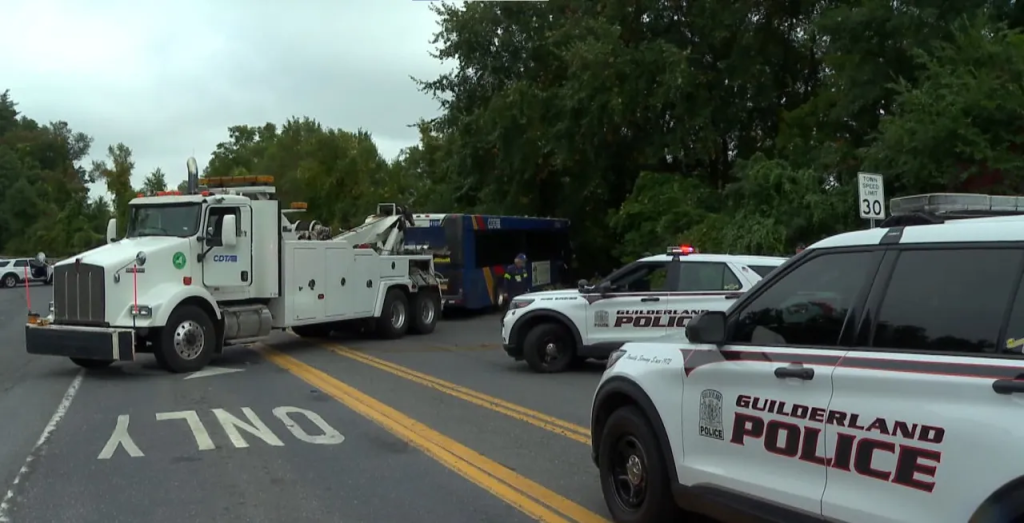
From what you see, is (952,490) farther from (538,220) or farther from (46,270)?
(46,270)

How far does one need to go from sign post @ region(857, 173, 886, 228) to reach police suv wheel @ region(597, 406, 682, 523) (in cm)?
794

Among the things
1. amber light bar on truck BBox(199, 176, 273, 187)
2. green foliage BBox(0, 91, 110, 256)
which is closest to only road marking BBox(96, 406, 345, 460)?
amber light bar on truck BBox(199, 176, 273, 187)

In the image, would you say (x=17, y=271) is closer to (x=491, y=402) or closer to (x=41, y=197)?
(x=41, y=197)

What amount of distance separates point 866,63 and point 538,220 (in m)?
11.2

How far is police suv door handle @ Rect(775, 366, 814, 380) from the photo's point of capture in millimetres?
4469

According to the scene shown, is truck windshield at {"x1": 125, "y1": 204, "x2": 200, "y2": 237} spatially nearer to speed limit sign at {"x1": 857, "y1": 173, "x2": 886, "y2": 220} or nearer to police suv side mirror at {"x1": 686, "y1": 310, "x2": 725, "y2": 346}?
speed limit sign at {"x1": 857, "y1": 173, "x2": 886, "y2": 220}

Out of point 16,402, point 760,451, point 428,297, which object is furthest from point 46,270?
point 760,451

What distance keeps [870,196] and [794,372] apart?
9.30m

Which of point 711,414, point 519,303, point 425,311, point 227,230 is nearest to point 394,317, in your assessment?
point 425,311

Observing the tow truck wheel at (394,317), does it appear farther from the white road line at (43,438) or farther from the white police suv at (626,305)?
the white road line at (43,438)

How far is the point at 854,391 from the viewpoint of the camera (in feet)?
13.8

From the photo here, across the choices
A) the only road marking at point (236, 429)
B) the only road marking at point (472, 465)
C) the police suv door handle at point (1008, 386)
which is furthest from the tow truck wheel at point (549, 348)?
the police suv door handle at point (1008, 386)

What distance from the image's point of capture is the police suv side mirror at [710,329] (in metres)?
5.09

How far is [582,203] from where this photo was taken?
30.6m
